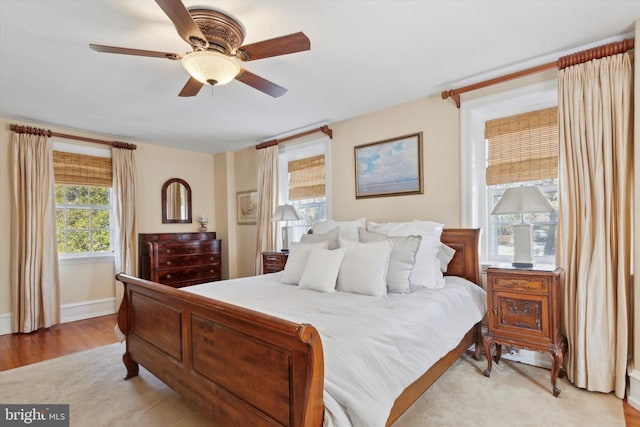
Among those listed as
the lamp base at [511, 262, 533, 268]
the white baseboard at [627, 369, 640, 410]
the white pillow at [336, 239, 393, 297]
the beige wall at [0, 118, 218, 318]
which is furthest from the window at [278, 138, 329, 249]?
the white baseboard at [627, 369, 640, 410]

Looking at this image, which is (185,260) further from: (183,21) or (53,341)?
(183,21)

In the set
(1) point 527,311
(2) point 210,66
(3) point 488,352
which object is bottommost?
(3) point 488,352

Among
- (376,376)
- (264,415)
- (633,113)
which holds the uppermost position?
(633,113)

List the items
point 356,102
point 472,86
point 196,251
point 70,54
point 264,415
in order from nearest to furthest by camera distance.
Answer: point 264,415 < point 70,54 < point 472,86 < point 356,102 < point 196,251

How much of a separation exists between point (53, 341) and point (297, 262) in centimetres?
289

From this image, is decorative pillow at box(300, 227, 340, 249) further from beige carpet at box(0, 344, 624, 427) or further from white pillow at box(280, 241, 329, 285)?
beige carpet at box(0, 344, 624, 427)

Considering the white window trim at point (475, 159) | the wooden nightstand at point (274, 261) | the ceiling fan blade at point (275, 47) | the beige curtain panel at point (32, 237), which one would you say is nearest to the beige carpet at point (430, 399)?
the white window trim at point (475, 159)

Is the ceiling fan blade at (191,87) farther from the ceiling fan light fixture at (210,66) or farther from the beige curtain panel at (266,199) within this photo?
the beige curtain panel at (266,199)

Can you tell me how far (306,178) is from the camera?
4.61 m

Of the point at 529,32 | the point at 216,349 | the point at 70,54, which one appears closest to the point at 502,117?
the point at 529,32

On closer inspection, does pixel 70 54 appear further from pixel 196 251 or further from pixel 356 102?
pixel 196 251

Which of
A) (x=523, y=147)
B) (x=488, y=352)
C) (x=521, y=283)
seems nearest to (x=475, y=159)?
(x=523, y=147)

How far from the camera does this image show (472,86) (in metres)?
2.97

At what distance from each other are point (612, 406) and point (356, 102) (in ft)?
10.4
